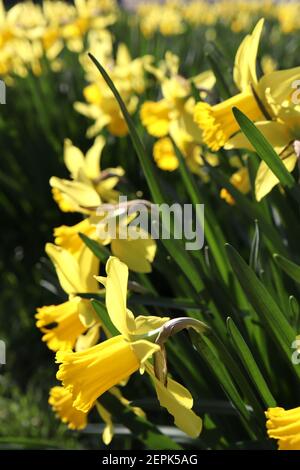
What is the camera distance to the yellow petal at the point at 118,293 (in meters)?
0.97

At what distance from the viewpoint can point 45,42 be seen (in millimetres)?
3381

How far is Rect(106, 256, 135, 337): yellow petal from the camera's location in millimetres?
965

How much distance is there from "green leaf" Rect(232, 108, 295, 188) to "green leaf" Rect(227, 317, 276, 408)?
0.25 meters

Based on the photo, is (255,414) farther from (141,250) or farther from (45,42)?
(45,42)

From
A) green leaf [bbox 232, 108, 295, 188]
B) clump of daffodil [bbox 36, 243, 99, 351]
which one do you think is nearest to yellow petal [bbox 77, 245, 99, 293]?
clump of daffodil [bbox 36, 243, 99, 351]

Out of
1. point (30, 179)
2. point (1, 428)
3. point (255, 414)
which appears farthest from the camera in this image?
point (30, 179)

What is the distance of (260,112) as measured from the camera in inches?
49.8

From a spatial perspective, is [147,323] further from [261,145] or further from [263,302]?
[261,145]

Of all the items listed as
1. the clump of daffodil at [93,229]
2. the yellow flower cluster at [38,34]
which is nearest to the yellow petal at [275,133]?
the clump of daffodil at [93,229]

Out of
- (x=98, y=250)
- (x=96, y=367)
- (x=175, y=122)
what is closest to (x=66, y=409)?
(x=98, y=250)

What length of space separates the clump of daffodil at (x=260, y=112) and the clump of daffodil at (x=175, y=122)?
1.27ft

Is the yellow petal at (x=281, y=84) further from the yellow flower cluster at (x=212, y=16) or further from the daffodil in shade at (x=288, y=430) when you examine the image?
the yellow flower cluster at (x=212, y=16)
